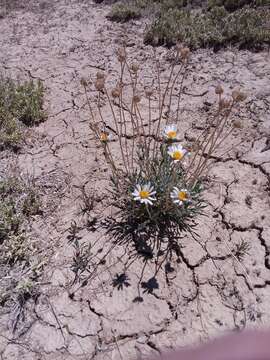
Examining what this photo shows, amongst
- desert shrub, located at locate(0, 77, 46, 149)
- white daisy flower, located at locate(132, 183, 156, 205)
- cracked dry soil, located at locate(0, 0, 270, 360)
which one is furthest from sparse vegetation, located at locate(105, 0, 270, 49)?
white daisy flower, located at locate(132, 183, 156, 205)

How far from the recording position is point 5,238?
319cm

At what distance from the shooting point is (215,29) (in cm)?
→ 535

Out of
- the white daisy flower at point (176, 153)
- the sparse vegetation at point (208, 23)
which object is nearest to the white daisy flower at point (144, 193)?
the white daisy flower at point (176, 153)

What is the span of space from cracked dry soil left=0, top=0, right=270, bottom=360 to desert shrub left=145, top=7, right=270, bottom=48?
0.74 ft

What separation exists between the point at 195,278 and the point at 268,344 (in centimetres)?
63

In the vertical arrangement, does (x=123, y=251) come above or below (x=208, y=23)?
below

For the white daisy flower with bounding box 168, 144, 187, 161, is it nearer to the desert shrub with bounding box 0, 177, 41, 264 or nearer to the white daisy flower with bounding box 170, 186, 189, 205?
the white daisy flower with bounding box 170, 186, 189, 205

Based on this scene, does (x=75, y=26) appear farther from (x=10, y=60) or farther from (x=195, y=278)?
(x=195, y=278)

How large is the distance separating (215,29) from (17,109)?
2764mm

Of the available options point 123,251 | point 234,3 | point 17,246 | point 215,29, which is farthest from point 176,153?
point 234,3

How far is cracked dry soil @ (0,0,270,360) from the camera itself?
2660 mm

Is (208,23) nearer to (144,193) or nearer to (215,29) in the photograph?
(215,29)

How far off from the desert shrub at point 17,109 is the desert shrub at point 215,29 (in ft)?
6.01

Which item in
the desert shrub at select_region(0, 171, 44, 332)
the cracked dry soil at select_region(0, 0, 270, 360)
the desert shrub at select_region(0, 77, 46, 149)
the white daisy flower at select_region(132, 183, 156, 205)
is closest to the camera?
the cracked dry soil at select_region(0, 0, 270, 360)
